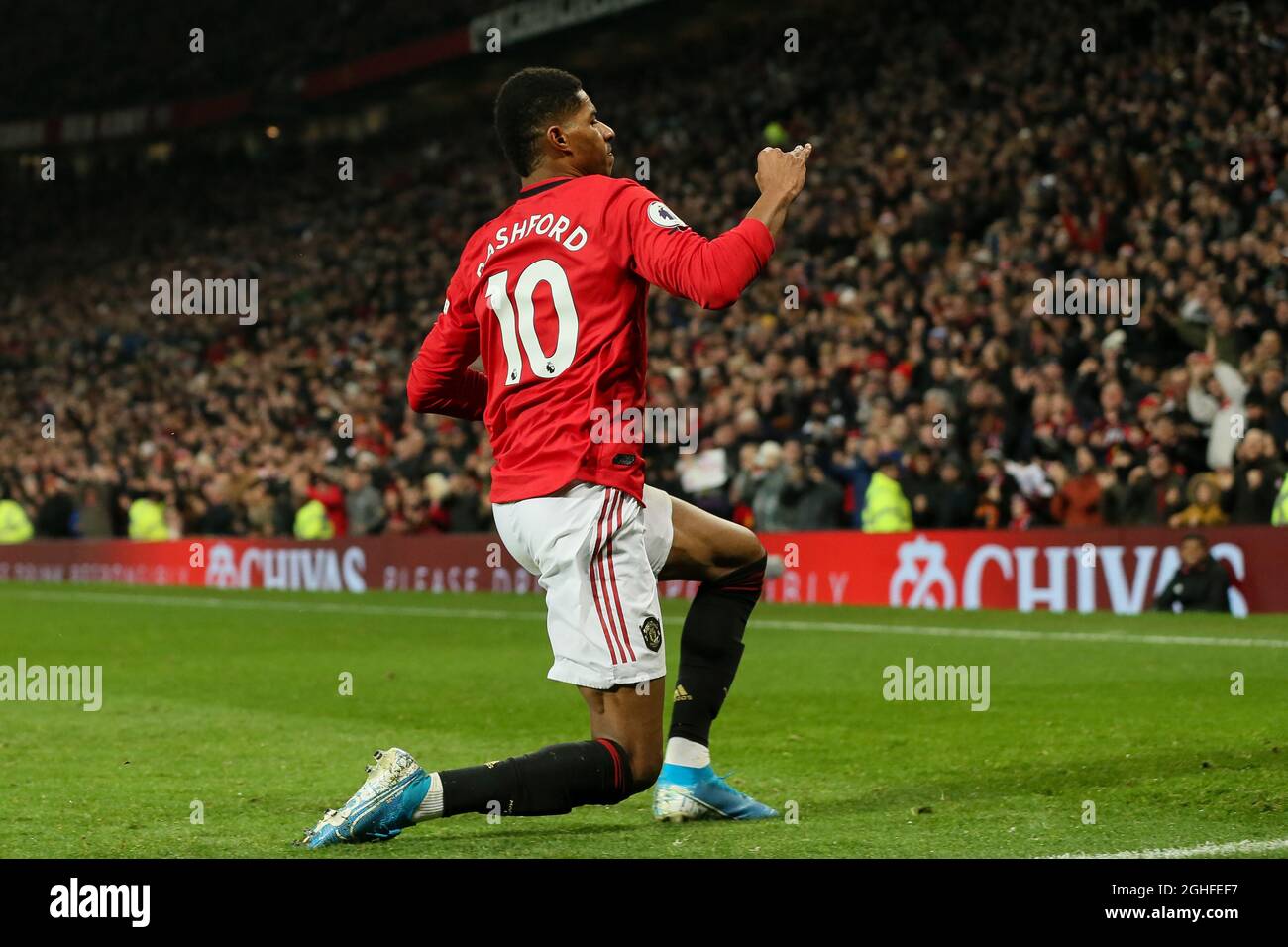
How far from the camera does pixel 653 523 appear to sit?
5.31 m

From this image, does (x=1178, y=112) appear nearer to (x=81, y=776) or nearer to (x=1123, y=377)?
(x=1123, y=377)

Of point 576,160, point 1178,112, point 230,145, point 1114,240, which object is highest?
Answer: point 230,145

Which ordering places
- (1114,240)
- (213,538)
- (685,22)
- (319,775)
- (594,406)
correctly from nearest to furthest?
(594,406) < (319,775) < (1114,240) < (213,538) < (685,22)

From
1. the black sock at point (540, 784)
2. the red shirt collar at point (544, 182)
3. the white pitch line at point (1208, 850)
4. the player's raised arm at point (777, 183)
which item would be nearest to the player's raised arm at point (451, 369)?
the red shirt collar at point (544, 182)

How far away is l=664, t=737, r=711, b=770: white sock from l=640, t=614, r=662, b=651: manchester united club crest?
0.81 metres

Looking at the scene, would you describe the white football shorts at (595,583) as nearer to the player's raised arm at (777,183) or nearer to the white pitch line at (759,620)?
the player's raised arm at (777,183)

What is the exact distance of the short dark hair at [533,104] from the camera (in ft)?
17.1

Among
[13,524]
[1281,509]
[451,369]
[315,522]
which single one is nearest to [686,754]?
[451,369]

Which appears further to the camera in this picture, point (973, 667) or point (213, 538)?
point (213, 538)

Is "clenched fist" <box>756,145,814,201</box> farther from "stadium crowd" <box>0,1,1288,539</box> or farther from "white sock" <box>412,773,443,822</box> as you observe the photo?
"stadium crowd" <box>0,1,1288,539</box>

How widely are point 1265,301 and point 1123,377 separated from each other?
1.44 metres

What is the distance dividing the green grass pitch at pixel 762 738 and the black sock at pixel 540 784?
25 centimetres
